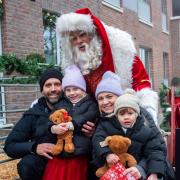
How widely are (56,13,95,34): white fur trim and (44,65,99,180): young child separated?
1.50 feet

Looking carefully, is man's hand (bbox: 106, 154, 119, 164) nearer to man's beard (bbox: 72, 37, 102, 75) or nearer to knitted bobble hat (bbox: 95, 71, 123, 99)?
knitted bobble hat (bbox: 95, 71, 123, 99)

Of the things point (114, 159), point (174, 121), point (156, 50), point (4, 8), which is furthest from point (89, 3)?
point (114, 159)

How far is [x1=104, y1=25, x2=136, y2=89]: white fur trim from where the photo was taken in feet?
12.3

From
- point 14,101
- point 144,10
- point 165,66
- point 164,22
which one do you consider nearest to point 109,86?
point 14,101

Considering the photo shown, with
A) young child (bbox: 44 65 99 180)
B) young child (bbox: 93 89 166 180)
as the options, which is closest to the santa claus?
young child (bbox: 44 65 99 180)

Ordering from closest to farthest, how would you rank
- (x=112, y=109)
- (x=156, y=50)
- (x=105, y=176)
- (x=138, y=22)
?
1. (x=105, y=176)
2. (x=112, y=109)
3. (x=138, y=22)
4. (x=156, y=50)

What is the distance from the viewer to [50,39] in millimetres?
10484

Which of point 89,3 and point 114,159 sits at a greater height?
point 89,3

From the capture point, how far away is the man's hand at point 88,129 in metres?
3.29

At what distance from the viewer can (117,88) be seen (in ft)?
10.9

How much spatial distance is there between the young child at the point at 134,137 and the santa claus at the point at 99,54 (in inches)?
19.5

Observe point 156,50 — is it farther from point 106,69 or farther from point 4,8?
point 106,69

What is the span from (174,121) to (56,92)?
116 centimetres

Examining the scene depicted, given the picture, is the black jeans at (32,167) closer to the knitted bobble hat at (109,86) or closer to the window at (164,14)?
the knitted bobble hat at (109,86)
